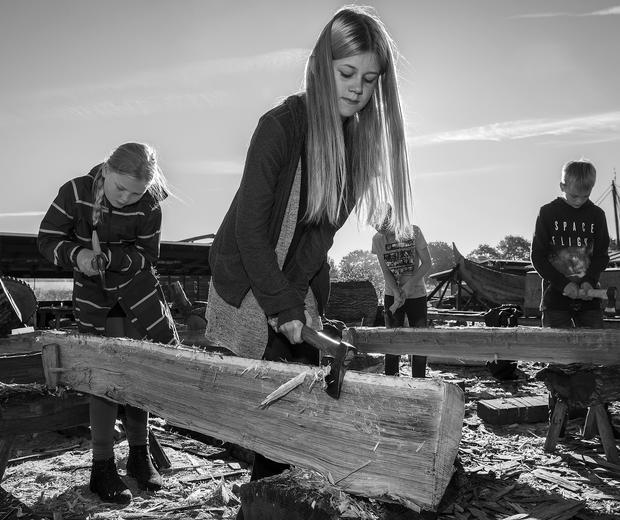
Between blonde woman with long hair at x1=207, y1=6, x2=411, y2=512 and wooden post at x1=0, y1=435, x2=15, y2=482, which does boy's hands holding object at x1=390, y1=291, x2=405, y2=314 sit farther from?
wooden post at x1=0, y1=435, x2=15, y2=482

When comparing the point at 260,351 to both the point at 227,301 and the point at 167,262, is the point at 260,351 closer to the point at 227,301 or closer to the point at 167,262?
the point at 227,301

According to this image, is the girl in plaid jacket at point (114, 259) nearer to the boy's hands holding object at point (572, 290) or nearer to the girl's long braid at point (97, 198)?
the girl's long braid at point (97, 198)

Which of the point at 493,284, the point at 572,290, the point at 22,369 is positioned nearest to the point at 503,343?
the point at 572,290

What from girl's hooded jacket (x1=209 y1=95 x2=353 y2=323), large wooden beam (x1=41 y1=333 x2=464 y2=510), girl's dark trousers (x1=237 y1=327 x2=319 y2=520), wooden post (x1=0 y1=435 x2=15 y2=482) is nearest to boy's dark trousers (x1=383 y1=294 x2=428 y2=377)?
girl's dark trousers (x1=237 y1=327 x2=319 y2=520)

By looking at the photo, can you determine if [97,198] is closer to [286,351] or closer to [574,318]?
[286,351]

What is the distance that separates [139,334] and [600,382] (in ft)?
9.23

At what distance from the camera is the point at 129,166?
10.2 feet

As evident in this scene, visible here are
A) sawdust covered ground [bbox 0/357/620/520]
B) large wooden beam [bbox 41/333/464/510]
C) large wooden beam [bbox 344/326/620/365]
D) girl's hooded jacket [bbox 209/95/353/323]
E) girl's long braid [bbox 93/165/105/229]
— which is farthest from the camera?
large wooden beam [bbox 344/326/620/365]

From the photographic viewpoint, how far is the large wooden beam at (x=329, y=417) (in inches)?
54.2

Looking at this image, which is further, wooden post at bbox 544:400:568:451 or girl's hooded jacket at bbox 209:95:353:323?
wooden post at bbox 544:400:568:451

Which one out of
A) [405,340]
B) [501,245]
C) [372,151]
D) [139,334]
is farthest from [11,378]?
[501,245]

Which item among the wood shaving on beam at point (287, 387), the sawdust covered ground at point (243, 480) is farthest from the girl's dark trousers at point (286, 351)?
the sawdust covered ground at point (243, 480)

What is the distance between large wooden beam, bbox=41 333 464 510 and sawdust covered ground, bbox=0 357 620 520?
3.84 ft

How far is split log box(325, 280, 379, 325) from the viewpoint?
1010 centimetres
